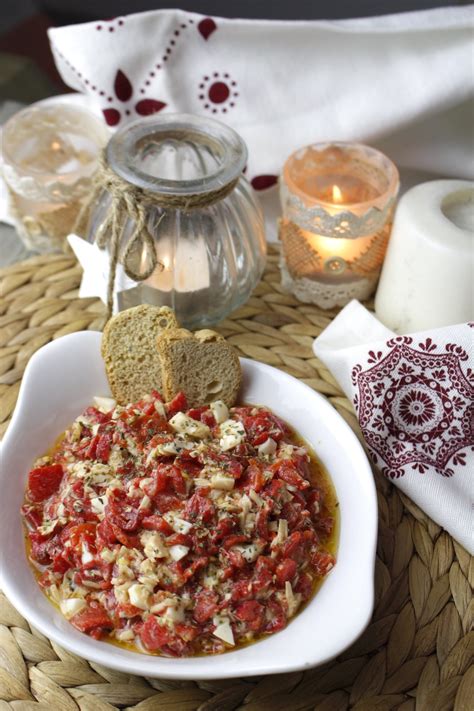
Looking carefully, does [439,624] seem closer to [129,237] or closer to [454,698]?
[454,698]

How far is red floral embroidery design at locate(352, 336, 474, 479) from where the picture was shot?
222 centimetres

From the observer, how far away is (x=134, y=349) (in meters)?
2.26

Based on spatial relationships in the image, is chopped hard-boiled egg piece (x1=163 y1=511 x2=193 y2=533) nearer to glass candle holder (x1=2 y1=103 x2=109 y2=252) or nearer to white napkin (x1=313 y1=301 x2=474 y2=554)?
white napkin (x1=313 y1=301 x2=474 y2=554)

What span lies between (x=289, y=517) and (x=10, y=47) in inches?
146

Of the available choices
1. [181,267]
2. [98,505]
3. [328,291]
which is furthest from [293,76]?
[98,505]

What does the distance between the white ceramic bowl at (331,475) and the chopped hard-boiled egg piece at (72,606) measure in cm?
2

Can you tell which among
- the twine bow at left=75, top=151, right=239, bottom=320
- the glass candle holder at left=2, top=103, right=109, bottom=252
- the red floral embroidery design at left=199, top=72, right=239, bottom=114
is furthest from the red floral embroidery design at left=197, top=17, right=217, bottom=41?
the twine bow at left=75, top=151, right=239, bottom=320

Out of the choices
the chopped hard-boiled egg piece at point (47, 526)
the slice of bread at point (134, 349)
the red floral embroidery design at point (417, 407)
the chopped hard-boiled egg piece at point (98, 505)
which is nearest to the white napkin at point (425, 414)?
the red floral embroidery design at point (417, 407)

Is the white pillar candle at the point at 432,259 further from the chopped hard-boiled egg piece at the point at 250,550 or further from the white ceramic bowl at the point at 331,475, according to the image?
the chopped hard-boiled egg piece at the point at 250,550

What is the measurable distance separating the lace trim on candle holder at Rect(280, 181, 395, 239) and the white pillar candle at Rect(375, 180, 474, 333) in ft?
0.26

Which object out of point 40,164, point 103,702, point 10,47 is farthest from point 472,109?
point 10,47

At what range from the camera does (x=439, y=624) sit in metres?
2.02

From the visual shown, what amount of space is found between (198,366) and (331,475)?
18.1 inches

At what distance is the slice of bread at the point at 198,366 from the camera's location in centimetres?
222
